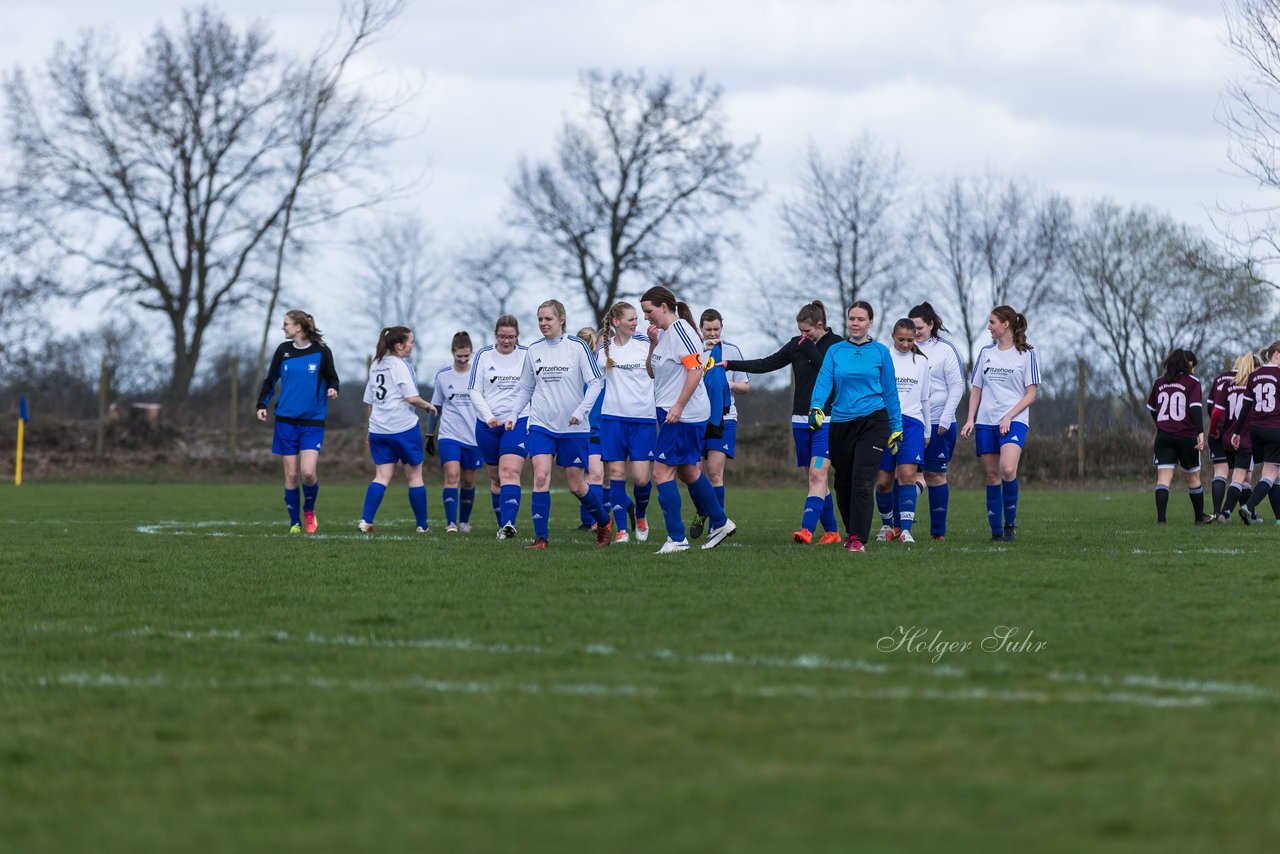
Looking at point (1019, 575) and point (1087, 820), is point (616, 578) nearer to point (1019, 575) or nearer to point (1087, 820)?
point (1019, 575)

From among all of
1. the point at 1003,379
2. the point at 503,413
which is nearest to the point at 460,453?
the point at 503,413

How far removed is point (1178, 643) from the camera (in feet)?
19.5

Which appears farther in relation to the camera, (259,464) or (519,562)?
(259,464)

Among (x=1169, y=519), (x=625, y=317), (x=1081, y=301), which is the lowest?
(x=1169, y=519)

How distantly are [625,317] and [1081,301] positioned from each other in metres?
38.9

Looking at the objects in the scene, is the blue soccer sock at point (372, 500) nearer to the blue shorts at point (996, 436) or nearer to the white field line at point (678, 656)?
the blue shorts at point (996, 436)

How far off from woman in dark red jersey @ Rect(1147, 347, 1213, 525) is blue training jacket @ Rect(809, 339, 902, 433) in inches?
223

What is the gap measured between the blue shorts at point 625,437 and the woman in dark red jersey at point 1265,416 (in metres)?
7.49

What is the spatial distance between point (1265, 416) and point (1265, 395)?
214 mm

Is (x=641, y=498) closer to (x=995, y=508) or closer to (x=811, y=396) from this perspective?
(x=811, y=396)

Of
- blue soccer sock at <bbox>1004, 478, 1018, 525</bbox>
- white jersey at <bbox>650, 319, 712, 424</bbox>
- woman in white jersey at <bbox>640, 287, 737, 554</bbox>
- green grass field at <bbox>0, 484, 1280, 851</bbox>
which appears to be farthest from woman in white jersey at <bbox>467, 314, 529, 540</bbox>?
blue soccer sock at <bbox>1004, 478, 1018, 525</bbox>

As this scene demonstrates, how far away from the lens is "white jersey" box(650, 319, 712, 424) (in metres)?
10.5

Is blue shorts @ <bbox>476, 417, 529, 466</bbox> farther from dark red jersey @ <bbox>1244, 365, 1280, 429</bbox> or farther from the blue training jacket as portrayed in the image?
dark red jersey @ <bbox>1244, 365, 1280, 429</bbox>

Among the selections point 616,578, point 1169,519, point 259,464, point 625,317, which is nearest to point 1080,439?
point 1169,519
